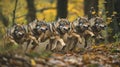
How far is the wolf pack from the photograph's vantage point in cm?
1485

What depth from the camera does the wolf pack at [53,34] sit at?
1485 cm

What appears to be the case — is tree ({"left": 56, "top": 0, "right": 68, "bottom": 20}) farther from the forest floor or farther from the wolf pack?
the forest floor

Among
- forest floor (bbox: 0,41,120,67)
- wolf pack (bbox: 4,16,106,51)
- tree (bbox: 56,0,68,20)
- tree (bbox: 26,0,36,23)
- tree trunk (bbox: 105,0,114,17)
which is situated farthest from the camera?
tree (bbox: 26,0,36,23)

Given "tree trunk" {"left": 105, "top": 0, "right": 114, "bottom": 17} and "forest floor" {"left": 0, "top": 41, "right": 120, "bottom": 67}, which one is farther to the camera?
"tree trunk" {"left": 105, "top": 0, "right": 114, "bottom": 17}

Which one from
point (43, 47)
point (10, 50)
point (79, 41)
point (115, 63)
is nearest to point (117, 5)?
point (79, 41)

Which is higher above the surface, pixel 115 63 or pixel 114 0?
pixel 114 0

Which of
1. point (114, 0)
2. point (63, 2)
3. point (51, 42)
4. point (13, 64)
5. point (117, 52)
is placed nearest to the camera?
point (13, 64)

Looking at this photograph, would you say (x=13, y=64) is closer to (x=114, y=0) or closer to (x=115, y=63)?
(x=115, y=63)

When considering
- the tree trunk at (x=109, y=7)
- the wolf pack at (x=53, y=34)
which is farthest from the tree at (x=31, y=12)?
the wolf pack at (x=53, y=34)

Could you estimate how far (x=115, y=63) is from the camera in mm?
12641

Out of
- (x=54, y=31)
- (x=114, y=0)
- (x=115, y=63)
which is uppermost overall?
(x=114, y=0)

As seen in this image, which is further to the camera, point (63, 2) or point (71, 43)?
point (63, 2)

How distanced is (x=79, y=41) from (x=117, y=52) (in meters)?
1.63

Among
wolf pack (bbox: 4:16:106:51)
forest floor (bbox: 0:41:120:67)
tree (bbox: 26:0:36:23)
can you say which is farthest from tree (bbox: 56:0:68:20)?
forest floor (bbox: 0:41:120:67)
